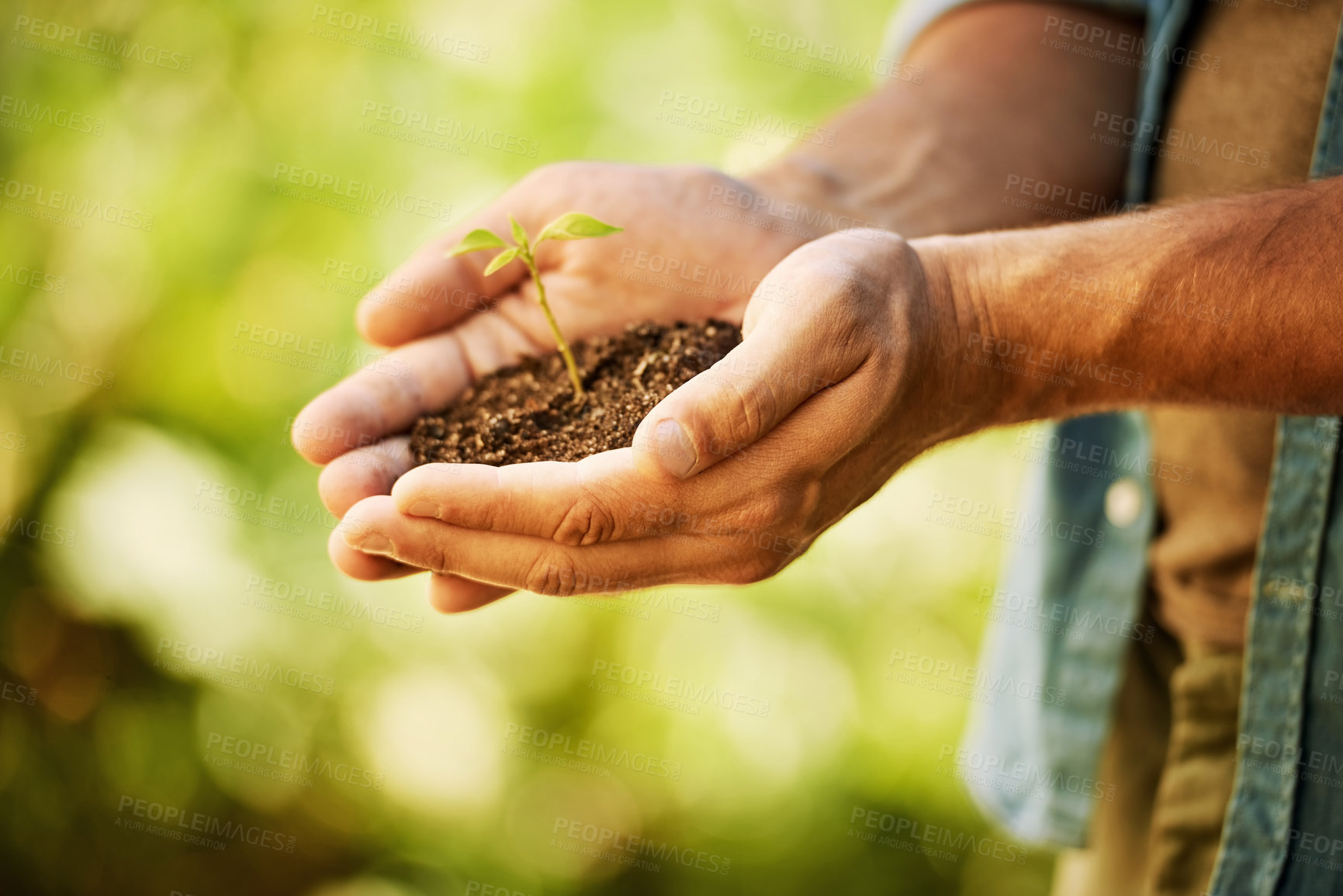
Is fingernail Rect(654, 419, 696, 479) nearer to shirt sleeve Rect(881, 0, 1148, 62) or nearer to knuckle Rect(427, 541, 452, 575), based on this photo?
knuckle Rect(427, 541, 452, 575)

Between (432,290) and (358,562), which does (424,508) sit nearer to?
(358,562)

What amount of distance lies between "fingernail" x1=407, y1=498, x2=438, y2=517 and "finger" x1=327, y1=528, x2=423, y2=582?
19 cm

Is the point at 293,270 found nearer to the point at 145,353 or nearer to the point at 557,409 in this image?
the point at 145,353

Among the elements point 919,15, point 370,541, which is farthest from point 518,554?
point 919,15

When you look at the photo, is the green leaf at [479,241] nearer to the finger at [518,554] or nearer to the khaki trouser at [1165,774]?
the finger at [518,554]

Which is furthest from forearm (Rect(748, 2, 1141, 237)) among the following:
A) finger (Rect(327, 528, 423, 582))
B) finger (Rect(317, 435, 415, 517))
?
finger (Rect(327, 528, 423, 582))

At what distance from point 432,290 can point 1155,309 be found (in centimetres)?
128

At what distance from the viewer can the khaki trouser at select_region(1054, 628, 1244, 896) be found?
1743mm

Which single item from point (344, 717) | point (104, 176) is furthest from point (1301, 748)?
point (104, 176)

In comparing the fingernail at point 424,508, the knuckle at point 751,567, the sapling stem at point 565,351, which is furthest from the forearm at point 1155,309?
the fingernail at point 424,508

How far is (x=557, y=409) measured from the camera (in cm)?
161

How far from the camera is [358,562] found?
4.66 feet

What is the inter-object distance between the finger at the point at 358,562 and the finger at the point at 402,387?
0.59 feet

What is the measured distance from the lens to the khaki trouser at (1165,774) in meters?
1.74
